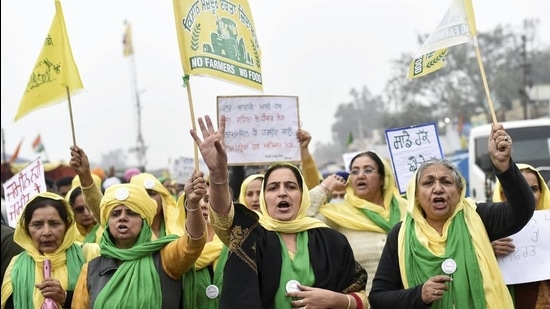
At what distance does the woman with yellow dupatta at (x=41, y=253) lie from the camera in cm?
384

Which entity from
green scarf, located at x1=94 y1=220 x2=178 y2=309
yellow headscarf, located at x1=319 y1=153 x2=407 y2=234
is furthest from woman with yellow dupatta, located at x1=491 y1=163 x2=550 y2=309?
green scarf, located at x1=94 y1=220 x2=178 y2=309

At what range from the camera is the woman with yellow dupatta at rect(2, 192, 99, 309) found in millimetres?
3844

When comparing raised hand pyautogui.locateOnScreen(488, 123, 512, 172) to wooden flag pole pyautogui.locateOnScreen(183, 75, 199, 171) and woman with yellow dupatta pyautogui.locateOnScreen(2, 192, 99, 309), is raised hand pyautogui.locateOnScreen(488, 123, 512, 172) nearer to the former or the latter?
wooden flag pole pyautogui.locateOnScreen(183, 75, 199, 171)

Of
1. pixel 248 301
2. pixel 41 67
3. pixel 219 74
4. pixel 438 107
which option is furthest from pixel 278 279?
pixel 438 107

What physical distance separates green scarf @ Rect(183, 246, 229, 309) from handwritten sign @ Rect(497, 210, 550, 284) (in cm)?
143

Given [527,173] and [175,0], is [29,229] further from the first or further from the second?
[527,173]

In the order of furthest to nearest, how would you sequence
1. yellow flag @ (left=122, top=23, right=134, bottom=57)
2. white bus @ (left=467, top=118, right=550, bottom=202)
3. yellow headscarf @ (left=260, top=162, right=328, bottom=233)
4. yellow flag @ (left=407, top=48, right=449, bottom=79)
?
yellow flag @ (left=122, top=23, right=134, bottom=57) → white bus @ (left=467, top=118, right=550, bottom=202) → yellow flag @ (left=407, top=48, right=449, bottom=79) → yellow headscarf @ (left=260, top=162, right=328, bottom=233)

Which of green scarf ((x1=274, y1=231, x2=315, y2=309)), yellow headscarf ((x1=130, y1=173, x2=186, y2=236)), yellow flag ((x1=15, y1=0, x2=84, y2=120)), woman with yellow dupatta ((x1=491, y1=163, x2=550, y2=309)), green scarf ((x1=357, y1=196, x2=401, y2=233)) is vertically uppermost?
yellow flag ((x1=15, y1=0, x2=84, y2=120))

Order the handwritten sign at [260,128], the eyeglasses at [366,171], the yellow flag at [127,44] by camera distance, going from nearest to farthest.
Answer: the eyeglasses at [366,171], the handwritten sign at [260,128], the yellow flag at [127,44]

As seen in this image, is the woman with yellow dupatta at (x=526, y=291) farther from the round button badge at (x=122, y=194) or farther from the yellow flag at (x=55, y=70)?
the yellow flag at (x=55, y=70)

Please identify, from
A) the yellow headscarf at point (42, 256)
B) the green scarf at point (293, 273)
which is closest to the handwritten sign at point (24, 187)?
the yellow headscarf at point (42, 256)

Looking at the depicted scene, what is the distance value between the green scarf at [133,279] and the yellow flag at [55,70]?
56.8 inches

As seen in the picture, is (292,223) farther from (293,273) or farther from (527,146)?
(527,146)

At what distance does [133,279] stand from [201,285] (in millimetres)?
483
